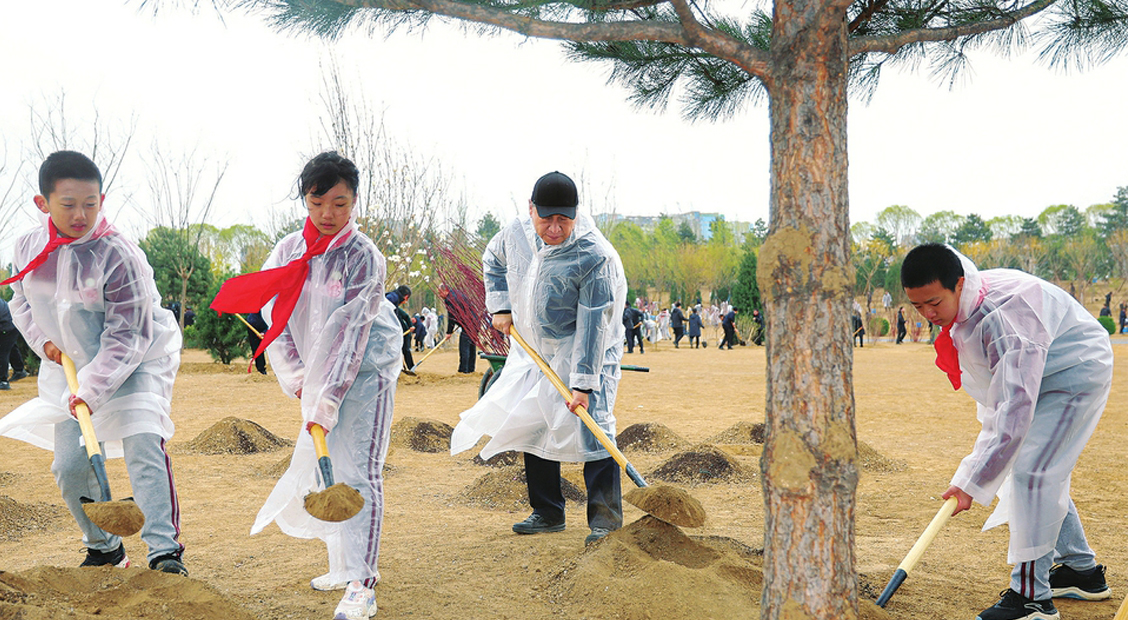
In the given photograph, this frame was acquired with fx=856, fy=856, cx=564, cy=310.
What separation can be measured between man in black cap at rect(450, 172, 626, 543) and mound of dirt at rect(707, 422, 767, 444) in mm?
3083

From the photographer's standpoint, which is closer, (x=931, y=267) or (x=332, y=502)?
(x=332, y=502)

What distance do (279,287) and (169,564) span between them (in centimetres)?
102

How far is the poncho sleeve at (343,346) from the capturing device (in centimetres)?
292

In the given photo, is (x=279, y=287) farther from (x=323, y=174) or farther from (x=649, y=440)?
(x=649, y=440)

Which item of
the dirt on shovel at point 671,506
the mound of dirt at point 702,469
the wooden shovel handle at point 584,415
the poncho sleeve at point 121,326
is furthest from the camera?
the mound of dirt at point 702,469

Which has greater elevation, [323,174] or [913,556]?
[323,174]

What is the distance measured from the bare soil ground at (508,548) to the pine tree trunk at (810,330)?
84 cm

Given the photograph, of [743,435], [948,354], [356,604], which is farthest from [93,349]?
[743,435]

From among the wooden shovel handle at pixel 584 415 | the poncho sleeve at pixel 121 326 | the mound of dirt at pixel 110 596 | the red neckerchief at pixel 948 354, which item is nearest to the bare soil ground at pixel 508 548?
the mound of dirt at pixel 110 596

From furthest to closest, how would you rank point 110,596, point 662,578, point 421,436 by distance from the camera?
1. point 421,436
2. point 662,578
3. point 110,596

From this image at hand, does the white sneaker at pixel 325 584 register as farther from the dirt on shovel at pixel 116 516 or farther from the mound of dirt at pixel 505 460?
the mound of dirt at pixel 505 460

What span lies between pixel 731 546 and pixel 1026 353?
1.32 meters

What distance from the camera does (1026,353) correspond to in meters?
2.81

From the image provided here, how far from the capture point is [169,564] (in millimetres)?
2941
